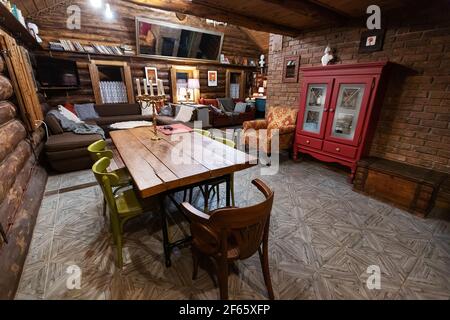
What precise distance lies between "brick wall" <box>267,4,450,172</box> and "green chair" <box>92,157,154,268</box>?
3088 mm

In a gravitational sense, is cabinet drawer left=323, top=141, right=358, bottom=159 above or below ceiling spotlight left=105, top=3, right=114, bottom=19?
below

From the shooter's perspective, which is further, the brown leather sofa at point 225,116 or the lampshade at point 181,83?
the lampshade at point 181,83

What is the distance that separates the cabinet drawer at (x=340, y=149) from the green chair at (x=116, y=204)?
259 centimetres

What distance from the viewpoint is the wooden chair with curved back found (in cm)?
97

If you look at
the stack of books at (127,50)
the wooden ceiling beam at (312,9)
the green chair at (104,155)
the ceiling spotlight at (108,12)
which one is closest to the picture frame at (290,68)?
the wooden ceiling beam at (312,9)

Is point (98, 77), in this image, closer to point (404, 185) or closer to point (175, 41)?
point (175, 41)

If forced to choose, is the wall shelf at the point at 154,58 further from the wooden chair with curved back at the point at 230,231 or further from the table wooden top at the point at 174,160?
the wooden chair with curved back at the point at 230,231

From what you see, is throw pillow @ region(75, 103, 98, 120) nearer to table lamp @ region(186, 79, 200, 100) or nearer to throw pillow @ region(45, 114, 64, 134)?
throw pillow @ region(45, 114, 64, 134)

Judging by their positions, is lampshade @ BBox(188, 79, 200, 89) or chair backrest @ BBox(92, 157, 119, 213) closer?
chair backrest @ BBox(92, 157, 119, 213)

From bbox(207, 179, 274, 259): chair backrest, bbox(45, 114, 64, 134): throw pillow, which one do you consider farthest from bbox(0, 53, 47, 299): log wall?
bbox(207, 179, 274, 259): chair backrest

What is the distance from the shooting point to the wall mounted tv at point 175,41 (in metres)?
5.27

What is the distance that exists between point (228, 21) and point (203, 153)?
2.20 metres

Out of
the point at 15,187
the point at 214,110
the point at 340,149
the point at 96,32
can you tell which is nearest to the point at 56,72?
the point at 96,32
